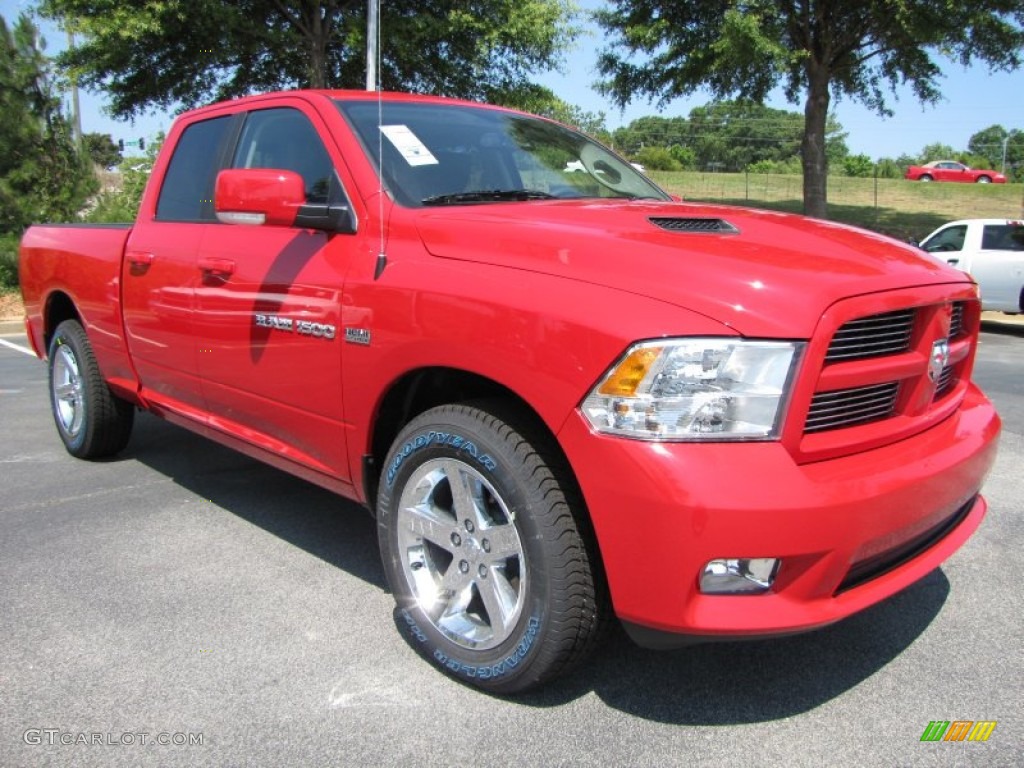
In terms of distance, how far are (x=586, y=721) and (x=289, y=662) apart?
991 mm

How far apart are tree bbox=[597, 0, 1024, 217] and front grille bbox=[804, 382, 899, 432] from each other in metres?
15.4

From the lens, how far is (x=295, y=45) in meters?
15.2

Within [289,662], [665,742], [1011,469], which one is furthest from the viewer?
[1011,469]

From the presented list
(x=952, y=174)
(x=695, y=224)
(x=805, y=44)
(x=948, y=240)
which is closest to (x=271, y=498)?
A: (x=695, y=224)

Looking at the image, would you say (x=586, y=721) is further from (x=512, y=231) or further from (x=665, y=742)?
(x=512, y=231)

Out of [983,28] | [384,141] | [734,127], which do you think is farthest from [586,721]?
[734,127]

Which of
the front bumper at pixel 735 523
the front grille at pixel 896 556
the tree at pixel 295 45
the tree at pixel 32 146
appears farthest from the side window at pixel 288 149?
the tree at pixel 32 146

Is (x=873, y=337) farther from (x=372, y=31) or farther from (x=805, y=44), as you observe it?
(x=805, y=44)

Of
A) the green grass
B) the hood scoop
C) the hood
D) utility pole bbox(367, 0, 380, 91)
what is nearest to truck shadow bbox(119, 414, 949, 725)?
the hood

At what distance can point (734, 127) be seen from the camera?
90.4m

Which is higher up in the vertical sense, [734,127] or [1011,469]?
[734,127]

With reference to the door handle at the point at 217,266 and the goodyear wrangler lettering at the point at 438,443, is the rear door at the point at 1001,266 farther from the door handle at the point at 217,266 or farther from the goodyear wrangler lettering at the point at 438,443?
the goodyear wrangler lettering at the point at 438,443

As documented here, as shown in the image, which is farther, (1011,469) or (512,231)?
(1011,469)

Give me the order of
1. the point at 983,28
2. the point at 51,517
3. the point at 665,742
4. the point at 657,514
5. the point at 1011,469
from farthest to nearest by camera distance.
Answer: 1. the point at 983,28
2. the point at 1011,469
3. the point at 51,517
4. the point at 665,742
5. the point at 657,514
